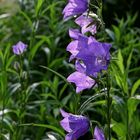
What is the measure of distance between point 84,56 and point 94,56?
49 mm

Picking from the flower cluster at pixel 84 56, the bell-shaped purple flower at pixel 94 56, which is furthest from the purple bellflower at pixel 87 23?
the bell-shaped purple flower at pixel 94 56

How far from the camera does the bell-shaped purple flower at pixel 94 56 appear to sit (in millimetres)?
1808

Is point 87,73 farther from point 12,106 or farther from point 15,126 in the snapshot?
point 12,106

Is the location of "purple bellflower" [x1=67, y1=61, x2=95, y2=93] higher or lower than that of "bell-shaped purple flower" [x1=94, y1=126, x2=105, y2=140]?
higher

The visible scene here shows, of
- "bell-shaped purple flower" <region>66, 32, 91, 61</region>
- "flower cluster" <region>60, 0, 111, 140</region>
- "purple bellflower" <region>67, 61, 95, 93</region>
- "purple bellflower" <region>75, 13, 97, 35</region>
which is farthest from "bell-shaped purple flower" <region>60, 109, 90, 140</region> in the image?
"purple bellflower" <region>75, 13, 97, 35</region>

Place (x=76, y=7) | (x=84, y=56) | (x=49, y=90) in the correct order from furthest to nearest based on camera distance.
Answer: (x=49, y=90)
(x=76, y=7)
(x=84, y=56)

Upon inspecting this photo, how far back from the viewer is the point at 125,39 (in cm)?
416

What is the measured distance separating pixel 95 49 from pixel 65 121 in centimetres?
31

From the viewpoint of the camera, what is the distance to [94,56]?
1.84 m

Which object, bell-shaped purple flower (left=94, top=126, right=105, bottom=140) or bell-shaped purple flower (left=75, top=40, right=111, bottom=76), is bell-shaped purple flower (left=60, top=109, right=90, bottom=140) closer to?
bell-shaped purple flower (left=94, top=126, right=105, bottom=140)

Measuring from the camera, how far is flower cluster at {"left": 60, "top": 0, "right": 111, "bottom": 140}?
71.3 inches

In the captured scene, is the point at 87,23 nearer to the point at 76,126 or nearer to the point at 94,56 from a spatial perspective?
the point at 94,56

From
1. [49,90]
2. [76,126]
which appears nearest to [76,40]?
[76,126]

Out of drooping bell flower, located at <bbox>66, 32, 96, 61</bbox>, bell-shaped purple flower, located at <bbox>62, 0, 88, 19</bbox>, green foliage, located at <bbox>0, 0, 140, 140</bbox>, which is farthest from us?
green foliage, located at <bbox>0, 0, 140, 140</bbox>
